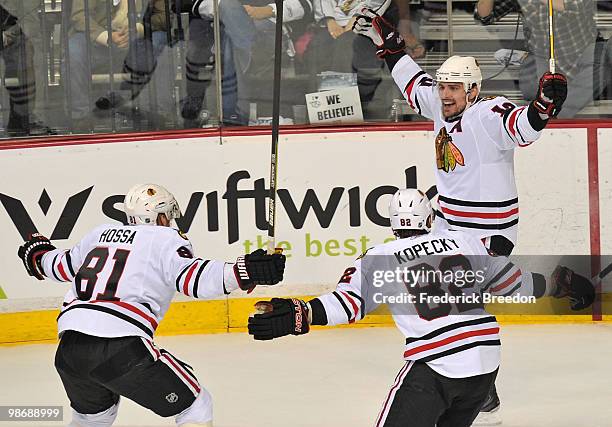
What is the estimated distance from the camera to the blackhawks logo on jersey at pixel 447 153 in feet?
A: 18.6

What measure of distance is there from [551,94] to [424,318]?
1468 millimetres

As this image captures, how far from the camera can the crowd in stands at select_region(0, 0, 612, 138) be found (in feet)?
24.6

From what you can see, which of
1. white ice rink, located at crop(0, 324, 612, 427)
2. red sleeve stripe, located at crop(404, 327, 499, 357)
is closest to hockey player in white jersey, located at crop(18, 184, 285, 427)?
red sleeve stripe, located at crop(404, 327, 499, 357)

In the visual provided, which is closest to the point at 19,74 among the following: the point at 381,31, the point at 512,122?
the point at 381,31

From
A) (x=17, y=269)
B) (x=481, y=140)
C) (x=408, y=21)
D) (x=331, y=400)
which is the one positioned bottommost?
(x=331, y=400)

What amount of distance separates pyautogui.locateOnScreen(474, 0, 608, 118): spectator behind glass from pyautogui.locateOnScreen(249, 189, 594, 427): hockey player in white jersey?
354 cm

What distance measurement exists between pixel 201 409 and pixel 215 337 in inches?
111

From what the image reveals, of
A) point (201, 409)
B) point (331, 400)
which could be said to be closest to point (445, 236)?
point (201, 409)

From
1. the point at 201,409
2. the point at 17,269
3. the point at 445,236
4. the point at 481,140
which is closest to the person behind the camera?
the point at 445,236

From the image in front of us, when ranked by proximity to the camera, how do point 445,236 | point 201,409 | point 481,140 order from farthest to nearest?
point 481,140
point 201,409
point 445,236

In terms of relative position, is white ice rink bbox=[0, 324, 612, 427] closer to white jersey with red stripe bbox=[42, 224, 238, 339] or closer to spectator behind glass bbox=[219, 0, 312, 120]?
white jersey with red stripe bbox=[42, 224, 238, 339]

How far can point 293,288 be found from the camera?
24.4ft

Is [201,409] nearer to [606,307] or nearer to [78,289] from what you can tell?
[78,289]

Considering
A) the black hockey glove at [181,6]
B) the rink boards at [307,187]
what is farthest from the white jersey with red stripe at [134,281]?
the black hockey glove at [181,6]
